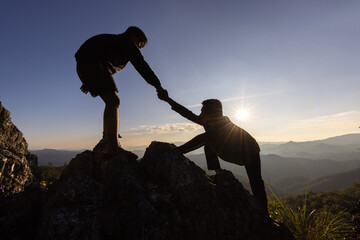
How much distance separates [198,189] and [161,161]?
2.68ft

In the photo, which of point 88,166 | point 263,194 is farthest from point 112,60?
point 263,194

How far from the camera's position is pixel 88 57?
359 centimetres

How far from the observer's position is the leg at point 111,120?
353 centimetres

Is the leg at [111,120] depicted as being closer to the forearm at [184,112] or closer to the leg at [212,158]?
the forearm at [184,112]

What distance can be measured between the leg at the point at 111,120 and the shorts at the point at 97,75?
0.15 m

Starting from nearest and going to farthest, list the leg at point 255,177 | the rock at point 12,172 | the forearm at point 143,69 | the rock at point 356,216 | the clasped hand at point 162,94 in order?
the rock at point 12,172 → the forearm at point 143,69 → the leg at point 255,177 → the clasped hand at point 162,94 → the rock at point 356,216

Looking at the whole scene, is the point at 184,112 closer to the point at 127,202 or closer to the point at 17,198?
the point at 127,202

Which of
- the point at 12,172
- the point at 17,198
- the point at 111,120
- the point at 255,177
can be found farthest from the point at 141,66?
the point at 255,177

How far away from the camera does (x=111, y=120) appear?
→ 354cm

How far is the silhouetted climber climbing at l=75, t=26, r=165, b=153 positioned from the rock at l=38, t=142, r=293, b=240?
→ 0.60m

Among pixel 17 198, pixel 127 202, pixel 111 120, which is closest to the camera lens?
pixel 17 198

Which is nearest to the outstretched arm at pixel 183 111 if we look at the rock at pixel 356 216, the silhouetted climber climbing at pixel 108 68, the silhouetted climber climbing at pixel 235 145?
the silhouetted climber climbing at pixel 235 145

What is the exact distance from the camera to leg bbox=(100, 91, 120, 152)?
11.6 feet

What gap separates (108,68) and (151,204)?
268 centimetres
